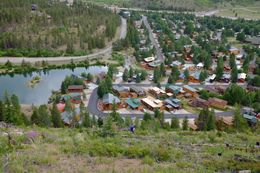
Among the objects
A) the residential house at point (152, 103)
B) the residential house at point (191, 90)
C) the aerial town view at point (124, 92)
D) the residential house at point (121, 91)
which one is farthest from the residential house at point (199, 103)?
the residential house at point (121, 91)

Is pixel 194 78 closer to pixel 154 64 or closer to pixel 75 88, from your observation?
pixel 154 64

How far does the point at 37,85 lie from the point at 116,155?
29.1 meters

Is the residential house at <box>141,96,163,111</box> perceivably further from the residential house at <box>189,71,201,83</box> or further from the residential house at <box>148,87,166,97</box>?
the residential house at <box>189,71,201,83</box>

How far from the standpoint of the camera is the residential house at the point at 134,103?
28.4 m

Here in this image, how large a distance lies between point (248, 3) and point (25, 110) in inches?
3170

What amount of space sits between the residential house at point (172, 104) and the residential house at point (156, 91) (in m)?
1.97

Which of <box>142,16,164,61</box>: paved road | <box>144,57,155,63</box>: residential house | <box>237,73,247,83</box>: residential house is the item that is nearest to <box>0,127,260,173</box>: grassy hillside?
<box>237,73,247,83</box>: residential house

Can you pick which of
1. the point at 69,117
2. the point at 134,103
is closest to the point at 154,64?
the point at 134,103

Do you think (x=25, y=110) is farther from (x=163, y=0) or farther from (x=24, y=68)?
(x=163, y=0)

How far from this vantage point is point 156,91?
104 ft

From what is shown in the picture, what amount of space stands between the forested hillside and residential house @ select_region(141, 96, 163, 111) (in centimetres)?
2164

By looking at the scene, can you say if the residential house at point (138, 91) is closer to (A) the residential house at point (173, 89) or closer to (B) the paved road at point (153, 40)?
(A) the residential house at point (173, 89)

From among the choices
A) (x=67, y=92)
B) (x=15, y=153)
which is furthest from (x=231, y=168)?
(x=67, y=92)

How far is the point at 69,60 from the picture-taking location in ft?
148
